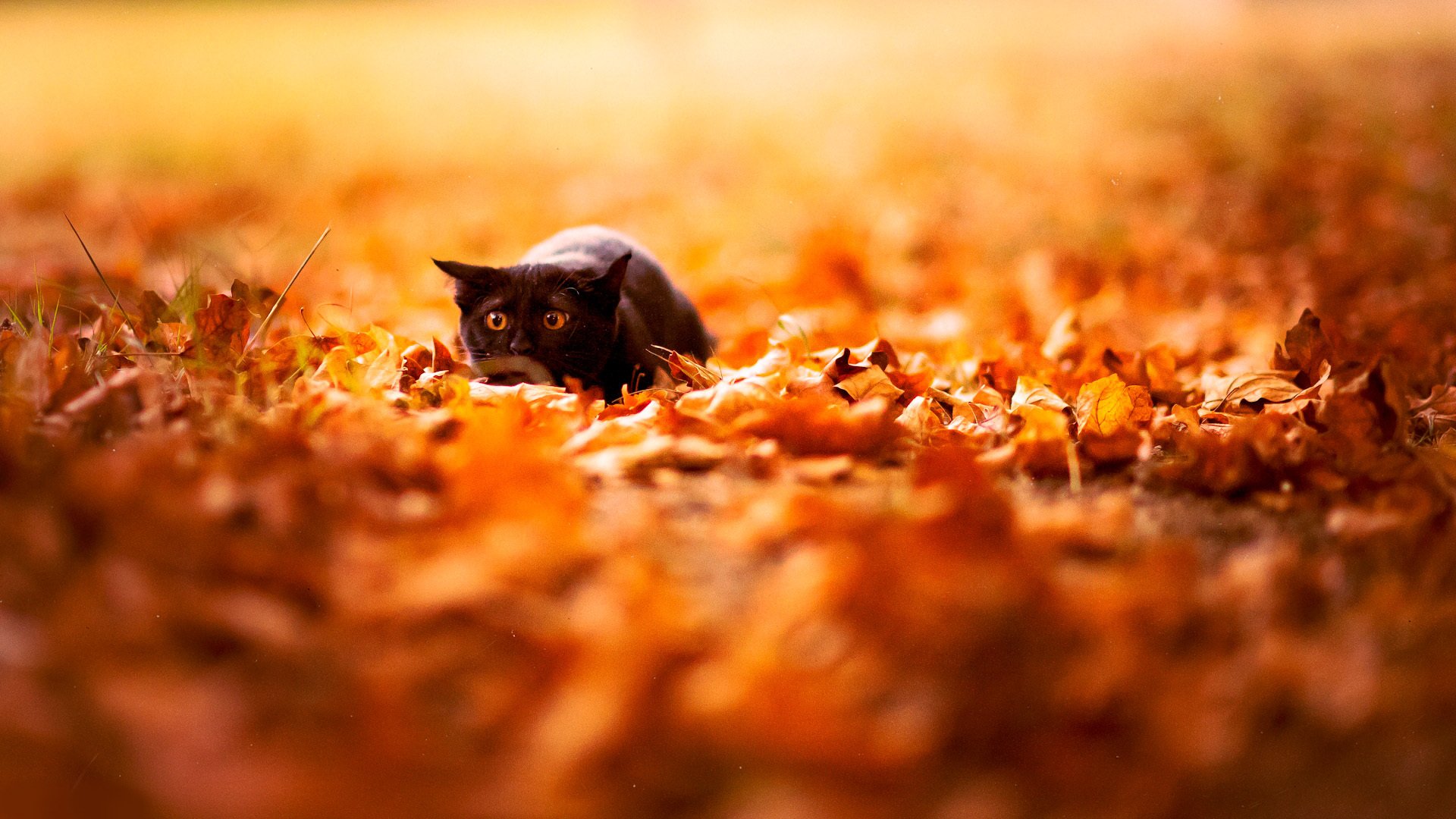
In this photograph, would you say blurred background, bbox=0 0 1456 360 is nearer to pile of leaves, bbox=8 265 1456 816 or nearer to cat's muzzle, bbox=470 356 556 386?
cat's muzzle, bbox=470 356 556 386

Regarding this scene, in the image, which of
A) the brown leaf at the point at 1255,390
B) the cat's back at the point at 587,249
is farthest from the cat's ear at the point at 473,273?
the brown leaf at the point at 1255,390

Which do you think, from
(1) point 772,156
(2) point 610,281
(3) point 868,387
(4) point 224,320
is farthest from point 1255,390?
(1) point 772,156

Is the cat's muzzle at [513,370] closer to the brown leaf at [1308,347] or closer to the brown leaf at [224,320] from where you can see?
the brown leaf at [224,320]

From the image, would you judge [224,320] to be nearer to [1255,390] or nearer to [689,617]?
[689,617]

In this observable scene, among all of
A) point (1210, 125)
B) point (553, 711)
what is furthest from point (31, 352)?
point (1210, 125)

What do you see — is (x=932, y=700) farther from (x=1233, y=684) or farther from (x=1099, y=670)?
(x=1233, y=684)

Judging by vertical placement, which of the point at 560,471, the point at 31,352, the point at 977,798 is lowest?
the point at 977,798

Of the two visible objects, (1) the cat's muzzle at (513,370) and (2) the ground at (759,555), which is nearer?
(2) the ground at (759,555)

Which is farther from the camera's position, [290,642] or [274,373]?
[274,373]
